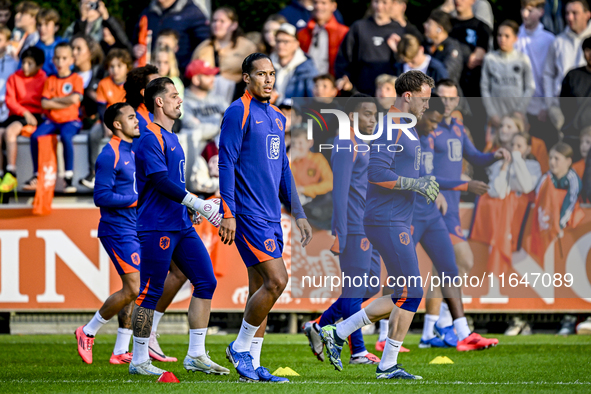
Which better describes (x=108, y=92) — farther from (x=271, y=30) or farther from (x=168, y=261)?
(x=168, y=261)

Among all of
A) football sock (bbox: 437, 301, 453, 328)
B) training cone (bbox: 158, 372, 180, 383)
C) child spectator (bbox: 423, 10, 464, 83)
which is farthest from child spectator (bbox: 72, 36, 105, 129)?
training cone (bbox: 158, 372, 180, 383)

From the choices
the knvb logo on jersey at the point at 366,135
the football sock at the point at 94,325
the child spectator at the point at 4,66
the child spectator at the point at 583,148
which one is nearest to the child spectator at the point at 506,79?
the child spectator at the point at 583,148

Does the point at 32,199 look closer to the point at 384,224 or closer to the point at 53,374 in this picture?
the point at 53,374

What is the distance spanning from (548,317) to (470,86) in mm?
3532

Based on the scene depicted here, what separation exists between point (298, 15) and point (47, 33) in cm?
404

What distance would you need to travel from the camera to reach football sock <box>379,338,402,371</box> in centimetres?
659

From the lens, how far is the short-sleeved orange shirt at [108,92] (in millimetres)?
12609

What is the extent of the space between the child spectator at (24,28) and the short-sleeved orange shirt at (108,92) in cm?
193

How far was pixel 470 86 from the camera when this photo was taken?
12.5 metres

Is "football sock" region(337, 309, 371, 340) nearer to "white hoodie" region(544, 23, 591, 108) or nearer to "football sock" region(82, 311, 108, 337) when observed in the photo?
"football sock" region(82, 311, 108, 337)

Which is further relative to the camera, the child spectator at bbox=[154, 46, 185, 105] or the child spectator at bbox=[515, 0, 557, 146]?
the child spectator at bbox=[154, 46, 185, 105]

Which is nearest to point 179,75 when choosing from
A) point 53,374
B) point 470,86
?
point 470,86

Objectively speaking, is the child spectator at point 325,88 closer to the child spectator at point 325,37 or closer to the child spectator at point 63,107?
the child spectator at point 325,37

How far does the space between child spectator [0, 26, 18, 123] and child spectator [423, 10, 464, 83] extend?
6550 millimetres
